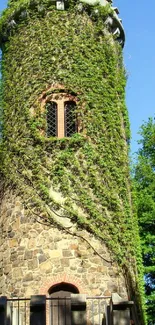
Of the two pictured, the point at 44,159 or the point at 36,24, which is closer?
the point at 44,159

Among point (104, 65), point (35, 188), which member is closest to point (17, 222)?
point (35, 188)

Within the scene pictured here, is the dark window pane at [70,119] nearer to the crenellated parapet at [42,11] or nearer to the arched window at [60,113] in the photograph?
the arched window at [60,113]

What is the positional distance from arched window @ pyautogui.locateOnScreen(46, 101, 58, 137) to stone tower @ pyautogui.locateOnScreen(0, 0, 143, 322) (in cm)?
3

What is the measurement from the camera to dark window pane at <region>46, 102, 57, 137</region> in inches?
553

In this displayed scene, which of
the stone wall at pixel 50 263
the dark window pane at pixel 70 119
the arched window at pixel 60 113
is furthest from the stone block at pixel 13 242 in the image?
the dark window pane at pixel 70 119

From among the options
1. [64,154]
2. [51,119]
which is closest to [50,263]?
[64,154]

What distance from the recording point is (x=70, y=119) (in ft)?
46.6

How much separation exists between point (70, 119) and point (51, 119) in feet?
1.76

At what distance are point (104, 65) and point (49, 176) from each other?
13.4 ft

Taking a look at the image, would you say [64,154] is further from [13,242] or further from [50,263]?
[50,263]

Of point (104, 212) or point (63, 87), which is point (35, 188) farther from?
point (63, 87)

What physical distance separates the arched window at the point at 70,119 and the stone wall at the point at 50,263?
2.72m

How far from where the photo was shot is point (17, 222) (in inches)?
509

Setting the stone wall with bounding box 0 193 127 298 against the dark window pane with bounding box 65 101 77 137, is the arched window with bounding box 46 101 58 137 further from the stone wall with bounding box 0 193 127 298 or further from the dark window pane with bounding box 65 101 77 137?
the stone wall with bounding box 0 193 127 298
